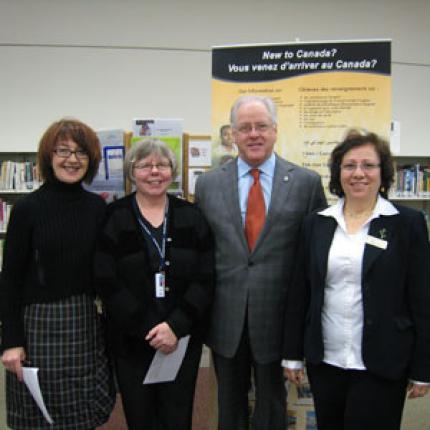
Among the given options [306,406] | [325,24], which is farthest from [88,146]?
[325,24]

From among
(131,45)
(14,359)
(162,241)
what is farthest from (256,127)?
(131,45)

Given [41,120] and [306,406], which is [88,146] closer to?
[306,406]

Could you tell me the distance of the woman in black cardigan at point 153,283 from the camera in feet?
5.49

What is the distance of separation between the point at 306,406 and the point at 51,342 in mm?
1431

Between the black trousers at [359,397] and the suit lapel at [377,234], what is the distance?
0.40 meters

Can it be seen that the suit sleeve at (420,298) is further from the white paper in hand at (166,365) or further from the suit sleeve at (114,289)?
the suit sleeve at (114,289)

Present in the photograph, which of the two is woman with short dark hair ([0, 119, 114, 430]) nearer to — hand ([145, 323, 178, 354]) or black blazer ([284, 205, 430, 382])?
hand ([145, 323, 178, 354])

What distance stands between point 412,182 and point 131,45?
3.77 meters

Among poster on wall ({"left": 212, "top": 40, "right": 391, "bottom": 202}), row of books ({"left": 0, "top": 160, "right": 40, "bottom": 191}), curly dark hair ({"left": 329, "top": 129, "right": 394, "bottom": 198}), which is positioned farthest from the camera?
row of books ({"left": 0, "top": 160, "right": 40, "bottom": 191})

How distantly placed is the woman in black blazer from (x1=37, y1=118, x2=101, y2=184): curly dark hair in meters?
0.98

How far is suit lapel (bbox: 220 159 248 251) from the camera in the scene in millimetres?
1821

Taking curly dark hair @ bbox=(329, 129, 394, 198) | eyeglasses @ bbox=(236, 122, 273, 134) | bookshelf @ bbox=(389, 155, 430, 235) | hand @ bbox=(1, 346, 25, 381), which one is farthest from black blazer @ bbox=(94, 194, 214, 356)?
bookshelf @ bbox=(389, 155, 430, 235)

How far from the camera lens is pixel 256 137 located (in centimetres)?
183

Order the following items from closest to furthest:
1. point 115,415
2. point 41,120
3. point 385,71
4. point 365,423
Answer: point 365,423
point 385,71
point 115,415
point 41,120
